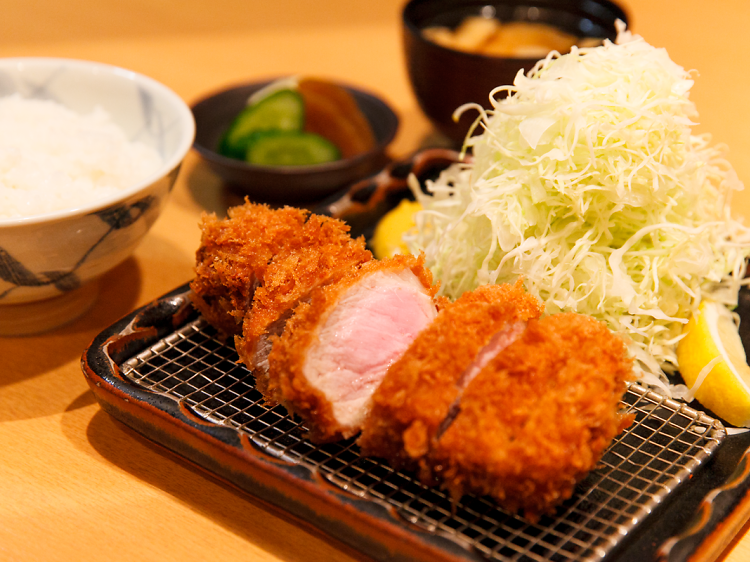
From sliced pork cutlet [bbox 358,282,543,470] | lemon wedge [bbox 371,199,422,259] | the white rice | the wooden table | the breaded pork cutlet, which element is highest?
sliced pork cutlet [bbox 358,282,543,470]

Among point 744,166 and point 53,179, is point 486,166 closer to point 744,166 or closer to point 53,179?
point 53,179

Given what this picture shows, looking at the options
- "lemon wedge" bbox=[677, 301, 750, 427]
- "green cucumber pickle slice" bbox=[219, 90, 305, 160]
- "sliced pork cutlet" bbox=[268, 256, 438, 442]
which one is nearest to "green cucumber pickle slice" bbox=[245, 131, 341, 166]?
"green cucumber pickle slice" bbox=[219, 90, 305, 160]

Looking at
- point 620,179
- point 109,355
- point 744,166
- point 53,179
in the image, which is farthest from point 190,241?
point 744,166

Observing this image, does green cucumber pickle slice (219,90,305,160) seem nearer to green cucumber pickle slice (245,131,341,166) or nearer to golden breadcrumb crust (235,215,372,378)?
green cucumber pickle slice (245,131,341,166)

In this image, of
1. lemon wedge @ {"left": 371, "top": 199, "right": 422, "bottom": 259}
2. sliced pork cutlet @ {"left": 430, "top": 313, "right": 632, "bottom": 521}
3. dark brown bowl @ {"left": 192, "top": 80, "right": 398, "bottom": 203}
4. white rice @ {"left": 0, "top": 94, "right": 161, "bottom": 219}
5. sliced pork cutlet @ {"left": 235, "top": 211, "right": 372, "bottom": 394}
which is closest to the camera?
sliced pork cutlet @ {"left": 430, "top": 313, "right": 632, "bottom": 521}

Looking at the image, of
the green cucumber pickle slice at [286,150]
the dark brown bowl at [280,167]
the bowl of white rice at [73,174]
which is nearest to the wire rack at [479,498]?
the bowl of white rice at [73,174]

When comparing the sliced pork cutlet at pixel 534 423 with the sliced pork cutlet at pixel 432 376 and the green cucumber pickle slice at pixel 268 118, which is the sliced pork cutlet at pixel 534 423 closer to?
the sliced pork cutlet at pixel 432 376
